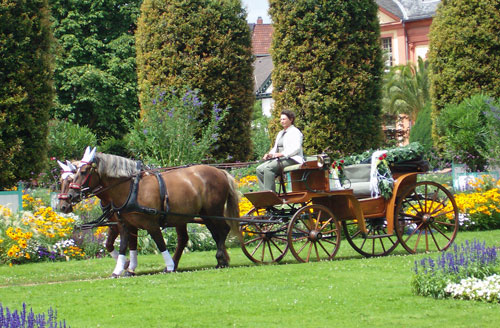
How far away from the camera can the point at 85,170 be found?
1044 cm

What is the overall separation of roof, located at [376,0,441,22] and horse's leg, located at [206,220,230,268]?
39386 millimetres

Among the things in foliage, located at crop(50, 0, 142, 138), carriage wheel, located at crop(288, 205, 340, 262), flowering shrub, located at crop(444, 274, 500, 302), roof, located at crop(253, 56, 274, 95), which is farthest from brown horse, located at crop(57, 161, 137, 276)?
roof, located at crop(253, 56, 274, 95)

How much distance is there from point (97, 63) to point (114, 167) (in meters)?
26.8

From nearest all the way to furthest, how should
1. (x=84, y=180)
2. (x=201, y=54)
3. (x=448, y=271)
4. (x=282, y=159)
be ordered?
(x=448, y=271), (x=84, y=180), (x=282, y=159), (x=201, y=54)

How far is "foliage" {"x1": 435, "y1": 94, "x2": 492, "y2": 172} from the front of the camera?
19609 millimetres

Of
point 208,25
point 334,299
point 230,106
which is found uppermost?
point 208,25

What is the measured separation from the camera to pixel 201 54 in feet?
69.4

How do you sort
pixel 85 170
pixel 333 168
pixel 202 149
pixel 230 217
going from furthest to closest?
pixel 202 149, pixel 333 168, pixel 230 217, pixel 85 170

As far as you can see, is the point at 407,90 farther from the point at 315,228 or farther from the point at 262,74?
the point at 315,228

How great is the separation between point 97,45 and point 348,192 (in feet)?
86.8

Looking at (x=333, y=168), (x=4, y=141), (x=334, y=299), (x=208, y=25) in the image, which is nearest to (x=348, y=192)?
(x=333, y=168)

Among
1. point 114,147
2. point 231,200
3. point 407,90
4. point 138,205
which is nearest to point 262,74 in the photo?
point 407,90

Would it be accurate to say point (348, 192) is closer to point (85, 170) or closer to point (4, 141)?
point (85, 170)

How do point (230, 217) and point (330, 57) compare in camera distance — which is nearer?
point (230, 217)
